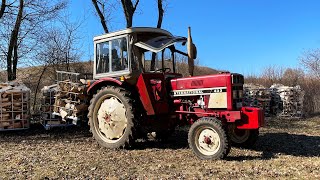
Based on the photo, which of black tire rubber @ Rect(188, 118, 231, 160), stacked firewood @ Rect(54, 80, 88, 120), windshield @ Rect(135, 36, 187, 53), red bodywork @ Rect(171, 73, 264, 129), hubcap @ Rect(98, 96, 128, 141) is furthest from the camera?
stacked firewood @ Rect(54, 80, 88, 120)

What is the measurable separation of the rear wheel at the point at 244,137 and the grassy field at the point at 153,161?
0.77 feet

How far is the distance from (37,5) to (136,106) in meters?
9.24

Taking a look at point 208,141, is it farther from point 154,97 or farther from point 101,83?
point 101,83

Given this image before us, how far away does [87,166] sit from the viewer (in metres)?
6.82

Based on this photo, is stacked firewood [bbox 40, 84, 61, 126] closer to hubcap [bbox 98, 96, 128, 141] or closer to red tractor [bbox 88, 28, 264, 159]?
red tractor [bbox 88, 28, 264, 159]

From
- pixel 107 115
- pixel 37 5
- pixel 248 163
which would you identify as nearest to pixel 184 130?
pixel 107 115

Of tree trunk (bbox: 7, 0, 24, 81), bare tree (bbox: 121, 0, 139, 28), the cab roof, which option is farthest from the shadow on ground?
bare tree (bbox: 121, 0, 139, 28)

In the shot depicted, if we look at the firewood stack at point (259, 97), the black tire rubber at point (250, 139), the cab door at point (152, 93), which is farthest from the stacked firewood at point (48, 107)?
the firewood stack at point (259, 97)

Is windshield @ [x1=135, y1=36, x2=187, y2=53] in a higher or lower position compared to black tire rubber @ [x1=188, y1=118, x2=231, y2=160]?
higher

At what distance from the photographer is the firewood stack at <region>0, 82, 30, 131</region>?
37.6ft

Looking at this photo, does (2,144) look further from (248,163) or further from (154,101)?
(248,163)

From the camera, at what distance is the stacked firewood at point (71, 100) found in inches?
403

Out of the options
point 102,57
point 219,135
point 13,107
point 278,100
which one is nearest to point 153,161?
point 219,135

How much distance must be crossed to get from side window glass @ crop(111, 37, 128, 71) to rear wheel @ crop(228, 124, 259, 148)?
2.86 meters
